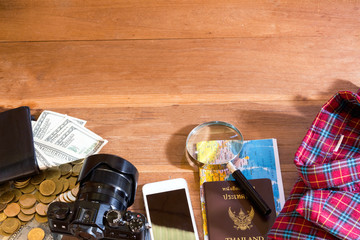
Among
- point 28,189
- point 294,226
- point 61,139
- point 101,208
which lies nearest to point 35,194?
point 28,189

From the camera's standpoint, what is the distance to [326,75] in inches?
40.8

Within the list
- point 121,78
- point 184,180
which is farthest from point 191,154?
point 121,78

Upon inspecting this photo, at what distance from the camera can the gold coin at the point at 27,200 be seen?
93cm

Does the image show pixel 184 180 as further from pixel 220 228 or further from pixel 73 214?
pixel 73 214

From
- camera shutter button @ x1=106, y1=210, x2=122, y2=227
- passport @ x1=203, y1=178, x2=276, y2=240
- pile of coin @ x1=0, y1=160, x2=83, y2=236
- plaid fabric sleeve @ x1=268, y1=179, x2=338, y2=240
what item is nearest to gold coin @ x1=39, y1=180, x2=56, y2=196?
pile of coin @ x1=0, y1=160, x2=83, y2=236

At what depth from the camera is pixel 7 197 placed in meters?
0.94

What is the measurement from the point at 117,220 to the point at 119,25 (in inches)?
22.6

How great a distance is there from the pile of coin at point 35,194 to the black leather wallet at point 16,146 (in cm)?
4

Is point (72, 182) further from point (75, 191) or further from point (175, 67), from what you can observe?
point (175, 67)

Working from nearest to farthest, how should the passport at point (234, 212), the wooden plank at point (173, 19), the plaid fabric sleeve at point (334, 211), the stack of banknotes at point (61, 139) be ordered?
the plaid fabric sleeve at point (334, 211) < the passport at point (234, 212) < the stack of banknotes at point (61, 139) < the wooden plank at point (173, 19)

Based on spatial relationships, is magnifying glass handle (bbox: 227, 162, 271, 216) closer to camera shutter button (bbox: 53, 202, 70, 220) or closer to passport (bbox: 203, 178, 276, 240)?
passport (bbox: 203, 178, 276, 240)

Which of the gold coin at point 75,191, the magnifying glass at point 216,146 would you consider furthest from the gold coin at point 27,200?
the magnifying glass at point 216,146

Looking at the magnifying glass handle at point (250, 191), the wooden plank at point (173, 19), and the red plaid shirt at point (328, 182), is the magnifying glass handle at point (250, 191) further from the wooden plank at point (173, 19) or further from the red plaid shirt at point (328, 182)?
the wooden plank at point (173, 19)

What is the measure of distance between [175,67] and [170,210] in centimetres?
37
